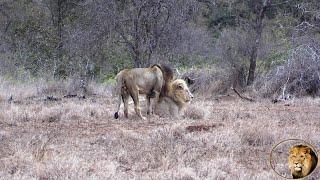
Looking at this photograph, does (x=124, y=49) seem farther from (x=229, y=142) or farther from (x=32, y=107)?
(x=229, y=142)

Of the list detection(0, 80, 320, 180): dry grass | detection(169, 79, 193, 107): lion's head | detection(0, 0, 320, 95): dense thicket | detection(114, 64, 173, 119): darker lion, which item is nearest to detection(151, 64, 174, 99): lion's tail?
A: detection(114, 64, 173, 119): darker lion

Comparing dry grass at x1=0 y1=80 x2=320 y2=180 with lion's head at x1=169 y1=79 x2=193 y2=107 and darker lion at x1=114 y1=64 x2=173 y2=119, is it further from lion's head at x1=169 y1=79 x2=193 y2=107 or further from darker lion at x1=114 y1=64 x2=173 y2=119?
darker lion at x1=114 y1=64 x2=173 y2=119

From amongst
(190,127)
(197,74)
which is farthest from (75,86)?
(190,127)

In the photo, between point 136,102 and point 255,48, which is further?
point 255,48

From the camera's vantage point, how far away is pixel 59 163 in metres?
8.24

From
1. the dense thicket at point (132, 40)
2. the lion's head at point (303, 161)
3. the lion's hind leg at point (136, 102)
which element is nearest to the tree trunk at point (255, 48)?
the dense thicket at point (132, 40)

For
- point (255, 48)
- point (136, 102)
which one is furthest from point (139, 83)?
point (255, 48)

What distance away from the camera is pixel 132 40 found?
2075cm

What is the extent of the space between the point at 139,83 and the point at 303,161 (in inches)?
268

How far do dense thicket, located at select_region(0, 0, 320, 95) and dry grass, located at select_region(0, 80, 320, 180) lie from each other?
602 centimetres

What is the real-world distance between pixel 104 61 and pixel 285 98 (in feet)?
30.8

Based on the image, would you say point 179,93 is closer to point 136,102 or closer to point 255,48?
point 136,102

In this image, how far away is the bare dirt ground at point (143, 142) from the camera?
8.16 m

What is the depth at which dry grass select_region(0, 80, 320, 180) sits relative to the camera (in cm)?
816
